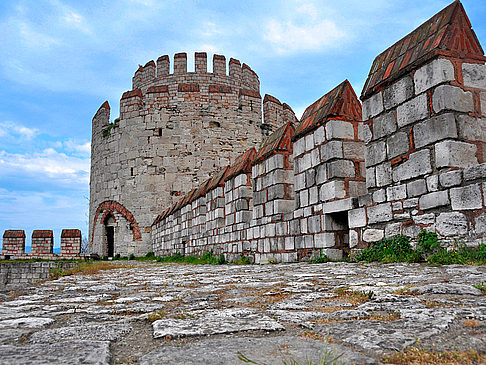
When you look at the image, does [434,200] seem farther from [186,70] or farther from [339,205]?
[186,70]

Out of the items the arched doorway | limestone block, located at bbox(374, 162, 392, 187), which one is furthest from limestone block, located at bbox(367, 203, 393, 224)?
the arched doorway

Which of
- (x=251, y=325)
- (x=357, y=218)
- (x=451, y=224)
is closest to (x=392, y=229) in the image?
(x=357, y=218)

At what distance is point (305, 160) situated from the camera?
630 centimetres

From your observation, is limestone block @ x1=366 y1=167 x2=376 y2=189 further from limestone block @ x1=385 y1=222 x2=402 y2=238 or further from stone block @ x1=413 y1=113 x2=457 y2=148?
stone block @ x1=413 y1=113 x2=457 y2=148

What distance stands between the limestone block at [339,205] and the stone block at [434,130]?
125cm

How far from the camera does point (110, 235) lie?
21.5m

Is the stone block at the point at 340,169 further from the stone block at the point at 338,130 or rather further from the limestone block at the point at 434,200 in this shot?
the limestone block at the point at 434,200

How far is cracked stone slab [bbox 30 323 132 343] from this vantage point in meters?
1.47

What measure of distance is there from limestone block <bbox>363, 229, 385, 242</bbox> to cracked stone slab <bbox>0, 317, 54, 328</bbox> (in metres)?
3.78

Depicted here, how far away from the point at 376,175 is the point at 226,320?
144 inches

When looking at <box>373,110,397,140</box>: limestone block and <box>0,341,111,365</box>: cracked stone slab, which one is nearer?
<box>0,341,111,365</box>: cracked stone slab

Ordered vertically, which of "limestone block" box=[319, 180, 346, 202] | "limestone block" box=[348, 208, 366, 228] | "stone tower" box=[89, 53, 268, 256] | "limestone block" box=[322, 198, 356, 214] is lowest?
"limestone block" box=[348, 208, 366, 228]

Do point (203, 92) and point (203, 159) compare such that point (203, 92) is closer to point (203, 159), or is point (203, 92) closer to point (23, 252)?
point (203, 159)

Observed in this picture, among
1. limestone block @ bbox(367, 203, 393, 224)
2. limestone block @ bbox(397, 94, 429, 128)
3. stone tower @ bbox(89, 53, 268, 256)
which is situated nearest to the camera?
limestone block @ bbox(397, 94, 429, 128)
